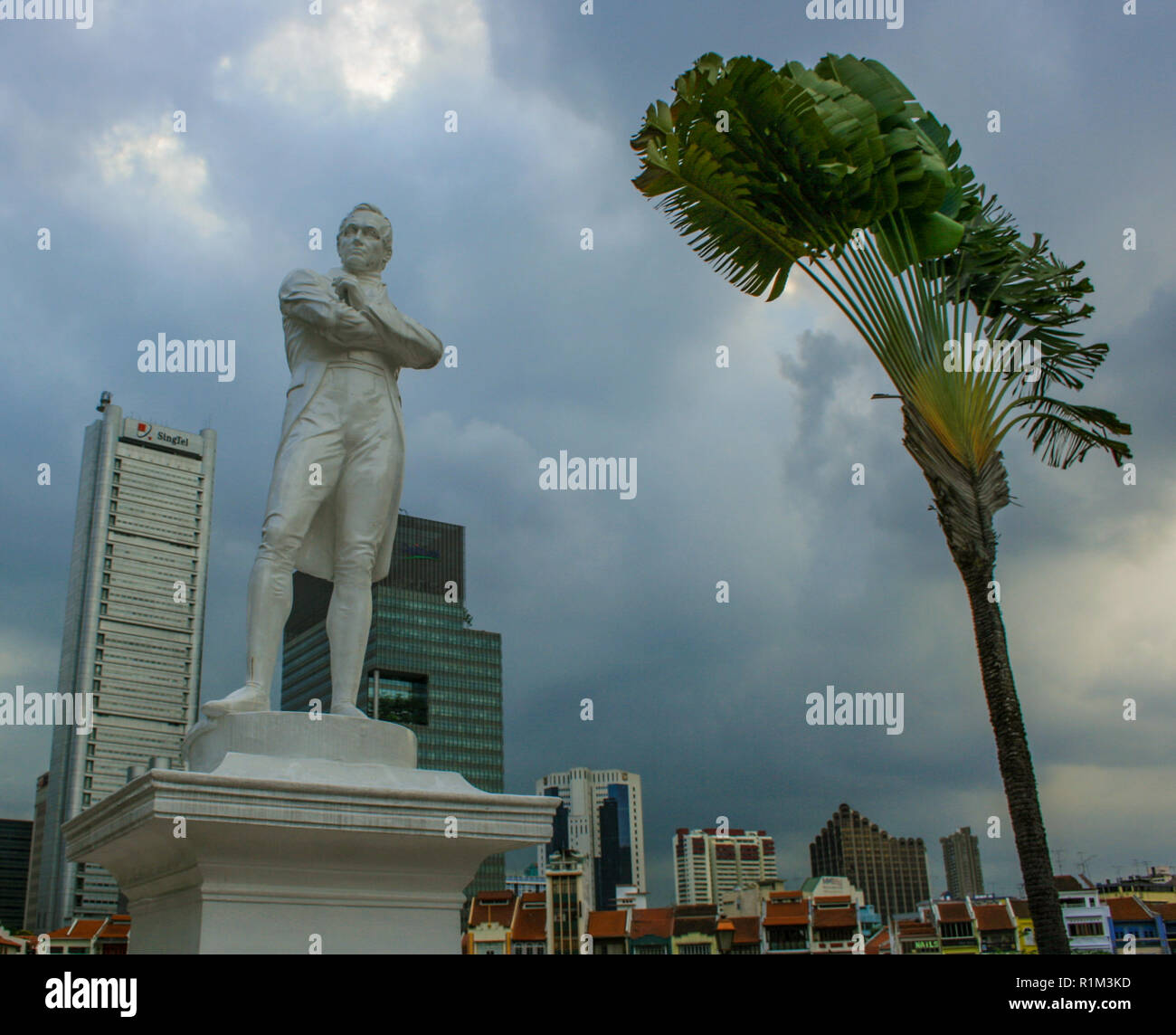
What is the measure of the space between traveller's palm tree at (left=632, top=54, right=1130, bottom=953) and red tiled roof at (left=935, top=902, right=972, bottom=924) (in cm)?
7515

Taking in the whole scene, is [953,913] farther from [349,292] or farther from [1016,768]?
[349,292]

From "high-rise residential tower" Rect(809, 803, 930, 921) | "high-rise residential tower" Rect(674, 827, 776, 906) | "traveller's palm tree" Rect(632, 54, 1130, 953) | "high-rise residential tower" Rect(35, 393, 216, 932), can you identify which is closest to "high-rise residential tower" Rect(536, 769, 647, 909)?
A: "high-rise residential tower" Rect(674, 827, 776, 906)

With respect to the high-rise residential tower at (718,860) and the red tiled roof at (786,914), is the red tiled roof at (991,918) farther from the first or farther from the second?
the high-rise residential tower at (718,860)

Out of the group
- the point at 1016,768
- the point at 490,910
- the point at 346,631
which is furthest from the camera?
the point at 490,910

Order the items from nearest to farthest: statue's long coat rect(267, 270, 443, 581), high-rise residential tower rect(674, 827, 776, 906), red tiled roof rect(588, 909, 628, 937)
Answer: statue's long coat rect(267, 270, 443, 581), red tiled roof rect(588, 909, 628, 937), high-rise residential tower rect(674, 827, 776, 906)

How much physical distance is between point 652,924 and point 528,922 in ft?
31.7

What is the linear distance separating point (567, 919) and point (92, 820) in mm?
80367

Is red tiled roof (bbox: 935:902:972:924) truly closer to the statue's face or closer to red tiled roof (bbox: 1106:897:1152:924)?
red tiled roof (bbox: 1106:897:1152:924)

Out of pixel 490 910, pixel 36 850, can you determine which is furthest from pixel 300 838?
pixel 36 850

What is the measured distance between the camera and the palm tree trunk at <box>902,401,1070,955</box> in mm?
8922

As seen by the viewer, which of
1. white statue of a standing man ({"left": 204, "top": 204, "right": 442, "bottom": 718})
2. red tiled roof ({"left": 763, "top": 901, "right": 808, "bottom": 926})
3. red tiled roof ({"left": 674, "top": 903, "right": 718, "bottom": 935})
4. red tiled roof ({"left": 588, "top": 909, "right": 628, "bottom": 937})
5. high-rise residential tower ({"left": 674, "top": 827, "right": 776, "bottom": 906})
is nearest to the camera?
white statue of a standing man ({"left": 204, "top": 204, "right": 442, "bottom": 718})

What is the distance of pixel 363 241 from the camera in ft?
18.3

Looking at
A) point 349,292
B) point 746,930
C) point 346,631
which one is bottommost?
point 746,930
